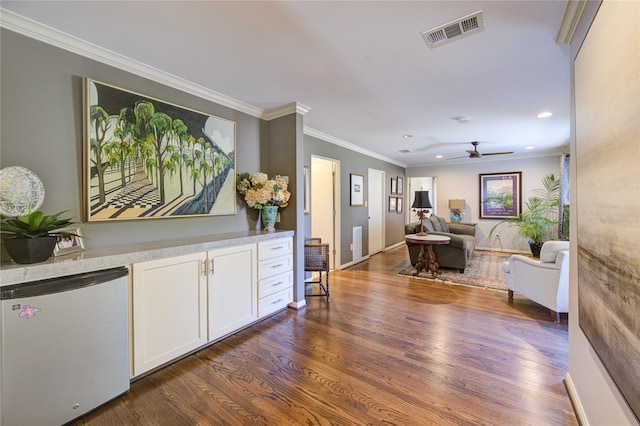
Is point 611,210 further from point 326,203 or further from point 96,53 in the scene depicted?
point 326,203

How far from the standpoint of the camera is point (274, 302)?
9.61ft

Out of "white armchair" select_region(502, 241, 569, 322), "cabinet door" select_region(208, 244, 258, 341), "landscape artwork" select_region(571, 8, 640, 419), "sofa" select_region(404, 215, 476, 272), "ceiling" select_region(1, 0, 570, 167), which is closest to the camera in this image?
"landscape artwork" select_region(571, 8, 640, 419)

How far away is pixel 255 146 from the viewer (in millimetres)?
3252

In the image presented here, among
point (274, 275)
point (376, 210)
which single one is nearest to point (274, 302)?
point (274, 275)

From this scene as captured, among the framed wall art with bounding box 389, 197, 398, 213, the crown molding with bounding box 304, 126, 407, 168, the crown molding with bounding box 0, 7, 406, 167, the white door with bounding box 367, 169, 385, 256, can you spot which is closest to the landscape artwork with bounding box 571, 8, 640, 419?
the crown molding with bounding box 0, 7, 406, 167

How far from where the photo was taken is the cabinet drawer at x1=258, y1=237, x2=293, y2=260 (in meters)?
2.78

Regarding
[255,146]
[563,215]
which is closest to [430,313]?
[255,146]

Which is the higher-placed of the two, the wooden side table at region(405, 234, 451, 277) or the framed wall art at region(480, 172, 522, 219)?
the framed wall art at region(480, 172, 522, 219)

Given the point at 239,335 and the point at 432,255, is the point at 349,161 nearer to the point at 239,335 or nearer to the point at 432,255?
the point at 432,255

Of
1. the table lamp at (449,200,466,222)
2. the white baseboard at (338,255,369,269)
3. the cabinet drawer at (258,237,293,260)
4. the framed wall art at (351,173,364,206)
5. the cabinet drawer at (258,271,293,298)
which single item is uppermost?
the framed wall art at (351,173,364,206)

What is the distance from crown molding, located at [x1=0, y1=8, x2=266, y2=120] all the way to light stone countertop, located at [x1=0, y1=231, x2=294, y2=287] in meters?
1.45

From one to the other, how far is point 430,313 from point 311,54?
2.92m

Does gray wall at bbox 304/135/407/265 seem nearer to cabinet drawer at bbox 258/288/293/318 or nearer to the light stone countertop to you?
cabinet drawer at bbox 258/288/293/318

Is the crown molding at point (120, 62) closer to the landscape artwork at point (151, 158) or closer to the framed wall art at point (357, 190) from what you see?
the landscape artwork at point (151, 158)
